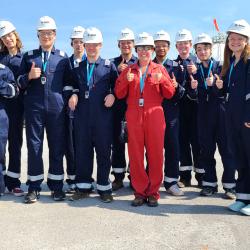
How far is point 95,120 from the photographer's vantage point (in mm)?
5074

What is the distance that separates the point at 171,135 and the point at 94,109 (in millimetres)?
1245

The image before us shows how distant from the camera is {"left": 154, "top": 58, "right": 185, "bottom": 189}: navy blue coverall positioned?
213 inches

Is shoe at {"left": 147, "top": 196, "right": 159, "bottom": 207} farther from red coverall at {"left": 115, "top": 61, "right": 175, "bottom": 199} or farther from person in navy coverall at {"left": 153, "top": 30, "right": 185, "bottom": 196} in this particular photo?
person in navy coverall at {"left": 153, "top": 30, "right": 185, "bottom": 196}

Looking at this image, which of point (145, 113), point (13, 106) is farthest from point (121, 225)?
point (13, 106)

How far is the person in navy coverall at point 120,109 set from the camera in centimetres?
572

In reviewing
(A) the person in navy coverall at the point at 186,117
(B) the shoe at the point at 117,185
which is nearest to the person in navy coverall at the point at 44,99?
(B) the shoe at the point at 117,185

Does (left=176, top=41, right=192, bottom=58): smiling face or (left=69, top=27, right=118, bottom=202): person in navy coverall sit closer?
(left=69, top=27, right=118, bottom=202): person in navy coverall

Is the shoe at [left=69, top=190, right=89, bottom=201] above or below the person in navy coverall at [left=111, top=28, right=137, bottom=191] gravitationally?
below

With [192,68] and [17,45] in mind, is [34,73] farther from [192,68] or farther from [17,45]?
[192,68]

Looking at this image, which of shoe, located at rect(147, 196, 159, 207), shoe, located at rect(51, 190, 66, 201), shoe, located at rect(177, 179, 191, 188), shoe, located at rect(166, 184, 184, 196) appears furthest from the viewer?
shoe, located at rect(177, 179, 191, 188)

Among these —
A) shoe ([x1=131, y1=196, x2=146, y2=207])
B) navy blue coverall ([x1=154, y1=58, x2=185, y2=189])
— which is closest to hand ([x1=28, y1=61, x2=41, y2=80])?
navy blue coverall ([x1=154, y1=58, x2=185, y2=189])

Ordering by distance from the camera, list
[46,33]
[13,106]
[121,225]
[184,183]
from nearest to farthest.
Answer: [121,225], [46,33], [13,106], [184,183]

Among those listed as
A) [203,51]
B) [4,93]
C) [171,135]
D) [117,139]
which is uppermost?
[203,51]

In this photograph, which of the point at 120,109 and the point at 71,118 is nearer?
the point at 71,118
